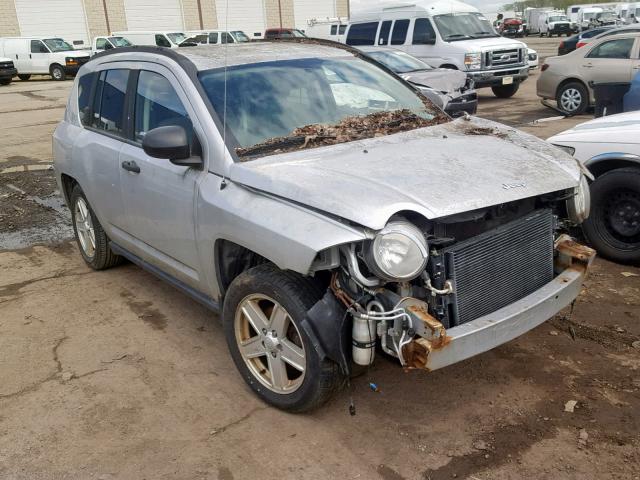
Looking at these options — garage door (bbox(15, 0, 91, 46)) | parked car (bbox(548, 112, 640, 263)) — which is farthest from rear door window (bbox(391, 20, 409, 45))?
garage door (bbox(15, 0, 91, 46))

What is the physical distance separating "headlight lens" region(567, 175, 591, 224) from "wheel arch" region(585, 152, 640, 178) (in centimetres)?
147

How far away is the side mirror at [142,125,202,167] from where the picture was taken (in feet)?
11.0

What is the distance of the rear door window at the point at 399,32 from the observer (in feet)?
50.1

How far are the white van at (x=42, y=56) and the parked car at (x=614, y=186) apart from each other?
85.7ft

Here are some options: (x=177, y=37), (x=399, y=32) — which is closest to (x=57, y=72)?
(x=177, y=37)

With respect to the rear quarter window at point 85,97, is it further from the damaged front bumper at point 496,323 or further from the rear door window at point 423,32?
the rear door window at point 423,32

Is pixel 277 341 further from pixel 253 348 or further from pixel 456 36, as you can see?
pixel 456 36

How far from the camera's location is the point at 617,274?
15.8ft

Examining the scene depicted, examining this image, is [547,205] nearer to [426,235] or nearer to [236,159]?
[426,235]

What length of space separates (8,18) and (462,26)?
98.9 ft

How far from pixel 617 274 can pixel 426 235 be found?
2.73 m

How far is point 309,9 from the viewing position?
45.5 metres

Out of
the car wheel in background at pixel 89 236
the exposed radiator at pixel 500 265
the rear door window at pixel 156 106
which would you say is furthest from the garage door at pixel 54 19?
the exposed radiator at pixel 500 265

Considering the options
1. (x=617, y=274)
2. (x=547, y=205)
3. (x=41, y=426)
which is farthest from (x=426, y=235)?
(x=617, y=274)
